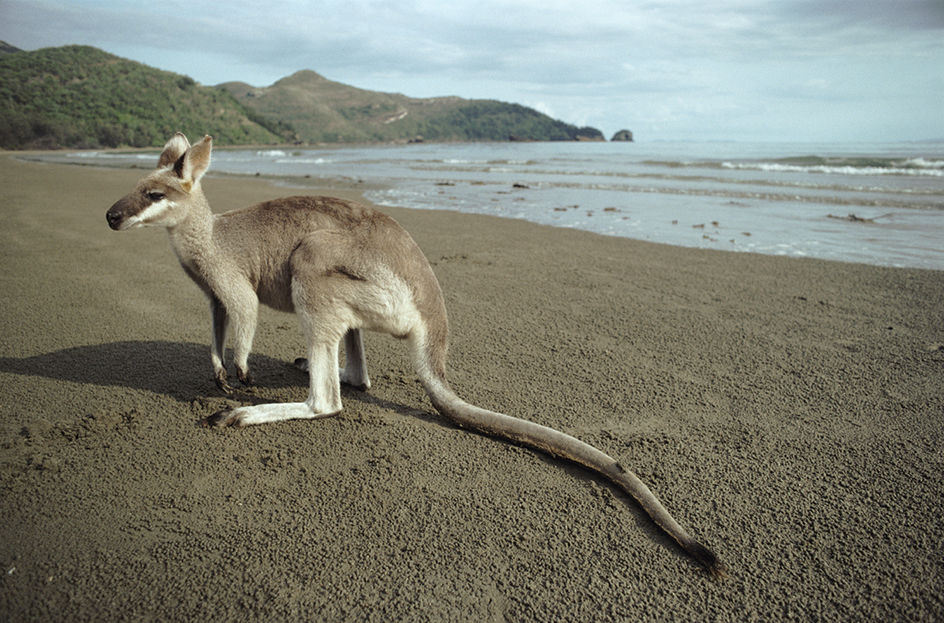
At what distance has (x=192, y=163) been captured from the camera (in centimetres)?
310

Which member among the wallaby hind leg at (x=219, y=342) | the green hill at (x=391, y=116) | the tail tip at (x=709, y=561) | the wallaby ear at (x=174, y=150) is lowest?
the tail tip at (x=709, y=561)

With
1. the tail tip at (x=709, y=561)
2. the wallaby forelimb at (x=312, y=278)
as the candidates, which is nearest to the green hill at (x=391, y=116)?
the wallaby forelimb at (x=312, y=278)

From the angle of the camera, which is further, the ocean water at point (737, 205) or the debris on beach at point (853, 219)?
the debris on beach at point (853, 219)

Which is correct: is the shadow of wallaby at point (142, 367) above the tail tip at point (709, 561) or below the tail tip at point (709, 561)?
above

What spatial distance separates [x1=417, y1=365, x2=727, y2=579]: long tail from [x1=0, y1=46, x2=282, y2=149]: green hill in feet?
169

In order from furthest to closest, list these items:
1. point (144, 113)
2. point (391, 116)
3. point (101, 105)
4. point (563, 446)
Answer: point (391, 116)
point (144, 113)
point (101, 105)
point (563, 446)

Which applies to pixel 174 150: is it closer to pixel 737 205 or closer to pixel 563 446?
pixel 563 446

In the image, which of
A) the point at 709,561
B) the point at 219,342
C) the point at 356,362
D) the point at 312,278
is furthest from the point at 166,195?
the point at 709,561

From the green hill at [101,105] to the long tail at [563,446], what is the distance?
169 feet

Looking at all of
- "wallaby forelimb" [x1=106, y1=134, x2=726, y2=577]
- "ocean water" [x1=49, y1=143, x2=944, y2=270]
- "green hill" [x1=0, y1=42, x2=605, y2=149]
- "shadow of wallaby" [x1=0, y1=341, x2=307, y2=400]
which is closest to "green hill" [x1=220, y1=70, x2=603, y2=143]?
"green hill" [x1=0, y1=42, x2=605, y2=149]

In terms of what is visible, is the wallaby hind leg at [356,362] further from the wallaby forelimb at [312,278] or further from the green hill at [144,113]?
the green hill at [144,113]

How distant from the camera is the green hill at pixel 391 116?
119419 millimetres

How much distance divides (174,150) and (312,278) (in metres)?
1.41

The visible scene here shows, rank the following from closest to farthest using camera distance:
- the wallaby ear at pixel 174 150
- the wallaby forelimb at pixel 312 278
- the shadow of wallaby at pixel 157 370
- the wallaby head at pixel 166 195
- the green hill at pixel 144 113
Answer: the wallaby forelimb at pixel 312 278
the wallaby head at pixel 166 195
the wallaby ear at pixel 174 150
the shadow of wallaby at pixel 157 370
the green hill at pixel 144 113
